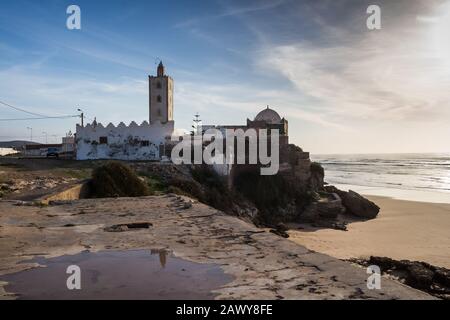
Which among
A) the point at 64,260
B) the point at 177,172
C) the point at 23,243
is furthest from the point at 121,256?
the point at 177,172

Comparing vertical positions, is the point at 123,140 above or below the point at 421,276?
above

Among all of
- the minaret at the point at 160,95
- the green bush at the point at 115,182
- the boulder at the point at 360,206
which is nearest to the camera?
the green bush at the point at 115,182

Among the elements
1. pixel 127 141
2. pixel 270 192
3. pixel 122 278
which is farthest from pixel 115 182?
pixel 127 141

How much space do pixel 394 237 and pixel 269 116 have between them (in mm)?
22661

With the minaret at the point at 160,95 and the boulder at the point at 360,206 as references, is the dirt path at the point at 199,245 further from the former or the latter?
the minaret at the point at 160,95

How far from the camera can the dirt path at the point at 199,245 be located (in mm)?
3320

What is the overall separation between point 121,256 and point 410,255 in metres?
15.2

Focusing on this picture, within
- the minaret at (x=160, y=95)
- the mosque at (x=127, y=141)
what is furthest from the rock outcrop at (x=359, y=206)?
the minaret at (x=160, y=95)

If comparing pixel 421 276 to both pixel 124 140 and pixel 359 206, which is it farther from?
pixel 124 140

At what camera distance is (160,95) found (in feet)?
148

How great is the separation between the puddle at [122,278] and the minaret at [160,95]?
41.1 meters

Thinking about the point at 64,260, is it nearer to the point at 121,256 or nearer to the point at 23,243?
the point at 121,256
